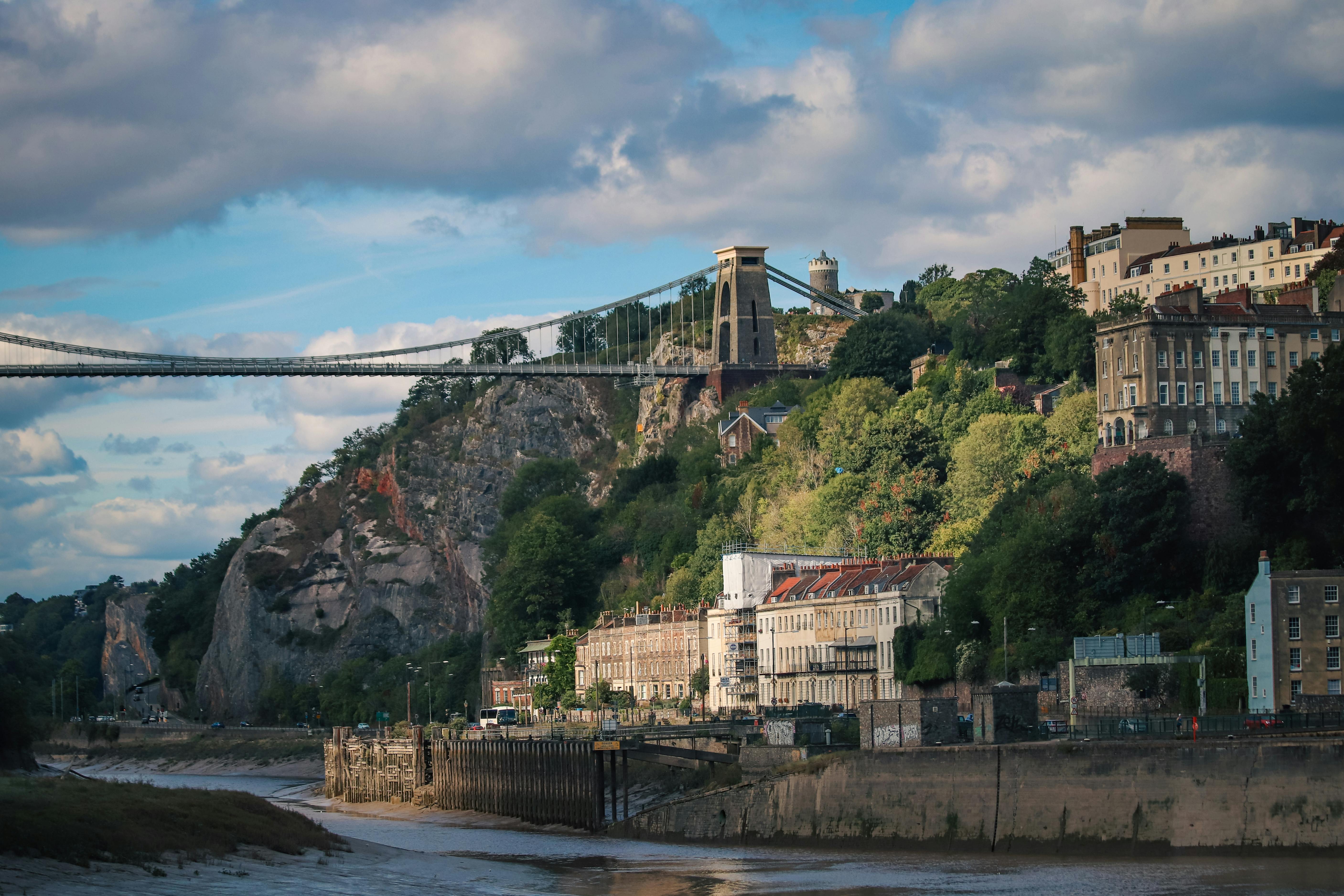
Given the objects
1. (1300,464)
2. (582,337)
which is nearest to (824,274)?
(582,337)

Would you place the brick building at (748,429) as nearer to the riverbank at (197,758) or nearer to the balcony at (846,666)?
the riverbank at (197,758)

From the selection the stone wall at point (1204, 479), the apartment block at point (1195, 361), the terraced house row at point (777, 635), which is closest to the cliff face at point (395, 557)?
the terraced house row at point (777, 635)

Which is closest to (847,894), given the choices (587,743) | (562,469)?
(587,743)

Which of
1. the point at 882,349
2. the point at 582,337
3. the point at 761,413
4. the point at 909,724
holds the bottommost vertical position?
the point at 909,724

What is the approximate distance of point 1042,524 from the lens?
229ft

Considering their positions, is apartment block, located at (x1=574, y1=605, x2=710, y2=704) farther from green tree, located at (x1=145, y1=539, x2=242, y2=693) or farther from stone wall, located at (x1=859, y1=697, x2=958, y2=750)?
green tree, located at (x1=145, y1=539, x2=242, y2=693)

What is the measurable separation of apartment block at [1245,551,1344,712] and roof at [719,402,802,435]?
62.7m

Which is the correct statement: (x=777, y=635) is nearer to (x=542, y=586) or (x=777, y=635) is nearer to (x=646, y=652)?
(x=646, y=652)

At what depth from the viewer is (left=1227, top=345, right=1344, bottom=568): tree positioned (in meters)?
61.4

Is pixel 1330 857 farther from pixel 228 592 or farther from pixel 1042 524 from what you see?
pixel 228 592

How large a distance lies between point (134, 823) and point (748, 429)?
3199 inches

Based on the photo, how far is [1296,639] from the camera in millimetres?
53656

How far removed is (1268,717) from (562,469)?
310ft

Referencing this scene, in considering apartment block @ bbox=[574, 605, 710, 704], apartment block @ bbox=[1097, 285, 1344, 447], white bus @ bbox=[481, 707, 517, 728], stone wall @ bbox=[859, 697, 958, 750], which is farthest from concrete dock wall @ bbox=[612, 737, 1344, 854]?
white bus @ bbox=[481, 707, 517, 728]
